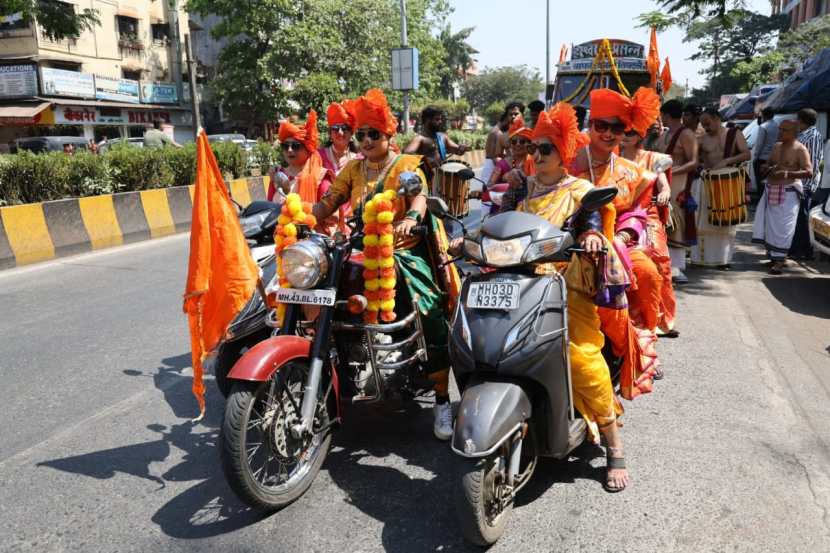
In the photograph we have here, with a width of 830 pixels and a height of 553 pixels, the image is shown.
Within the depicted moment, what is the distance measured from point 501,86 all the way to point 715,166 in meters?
74.9

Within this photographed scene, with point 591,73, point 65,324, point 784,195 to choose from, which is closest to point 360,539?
point 65,324

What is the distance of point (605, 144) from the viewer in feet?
13.5

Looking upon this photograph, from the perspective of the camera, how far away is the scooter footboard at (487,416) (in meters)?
2.68

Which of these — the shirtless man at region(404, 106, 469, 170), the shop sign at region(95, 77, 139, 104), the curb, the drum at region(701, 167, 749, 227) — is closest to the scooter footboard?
the shirtless man at region(404, 106, 469, 170)

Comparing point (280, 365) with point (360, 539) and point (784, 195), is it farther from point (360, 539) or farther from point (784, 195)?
point (784, 195)

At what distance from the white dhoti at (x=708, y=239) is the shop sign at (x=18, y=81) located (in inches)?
1145

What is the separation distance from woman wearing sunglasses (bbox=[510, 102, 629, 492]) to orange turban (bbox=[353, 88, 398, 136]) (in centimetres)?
103

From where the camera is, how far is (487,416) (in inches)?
107

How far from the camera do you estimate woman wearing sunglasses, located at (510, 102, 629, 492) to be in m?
3.28

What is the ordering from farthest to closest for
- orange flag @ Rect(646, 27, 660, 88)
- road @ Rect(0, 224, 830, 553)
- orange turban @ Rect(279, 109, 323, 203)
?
orange flag @ Rect(646, 27, 660, 88)
orange turban @ Rect(279, 109, 323, 203)
road @ Rect(0, 224, 830, 553)

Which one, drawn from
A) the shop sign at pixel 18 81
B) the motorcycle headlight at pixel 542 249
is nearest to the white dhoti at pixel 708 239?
the motorcycle headlight at pixel 542 249

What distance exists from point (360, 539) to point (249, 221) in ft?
7.80

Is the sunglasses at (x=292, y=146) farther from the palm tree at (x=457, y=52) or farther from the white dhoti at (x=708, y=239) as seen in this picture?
the palm tree at (x=457, y=52)

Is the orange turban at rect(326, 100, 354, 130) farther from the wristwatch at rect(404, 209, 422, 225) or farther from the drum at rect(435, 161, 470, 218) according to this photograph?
the wristwatch at rect(404, 209, 422, 225)
